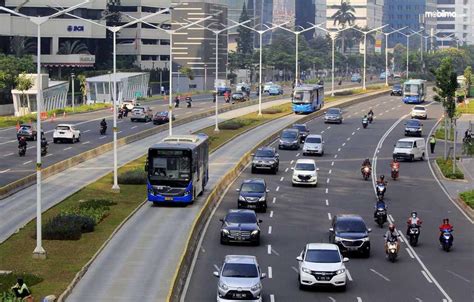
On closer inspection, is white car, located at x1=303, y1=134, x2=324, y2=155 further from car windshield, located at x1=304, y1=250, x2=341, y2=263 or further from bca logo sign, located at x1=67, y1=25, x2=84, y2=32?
bca logo sign, located at x1=67, y1=25, x2=84, y2=32

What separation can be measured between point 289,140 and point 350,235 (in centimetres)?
4315

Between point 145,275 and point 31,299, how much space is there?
6.88 metres

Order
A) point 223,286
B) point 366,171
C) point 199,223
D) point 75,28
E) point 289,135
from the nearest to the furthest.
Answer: point 223,286 → point 199,223 → point 366,171 → point 289,135 → point 75,28

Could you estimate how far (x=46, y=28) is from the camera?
178 metres

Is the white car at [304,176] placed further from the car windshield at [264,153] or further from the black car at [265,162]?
the car windshield at [264,153]

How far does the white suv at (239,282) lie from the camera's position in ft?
114

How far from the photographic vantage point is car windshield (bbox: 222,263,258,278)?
117ft

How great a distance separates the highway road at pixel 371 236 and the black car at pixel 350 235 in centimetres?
51

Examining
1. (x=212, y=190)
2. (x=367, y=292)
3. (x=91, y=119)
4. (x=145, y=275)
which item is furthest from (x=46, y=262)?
(x=91, y=119)

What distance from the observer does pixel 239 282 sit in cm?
3503

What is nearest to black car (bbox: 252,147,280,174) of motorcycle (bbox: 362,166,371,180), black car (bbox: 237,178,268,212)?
motorcycle (bbox: 362,166,371,180)

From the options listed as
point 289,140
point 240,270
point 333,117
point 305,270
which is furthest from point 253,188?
point 333,117

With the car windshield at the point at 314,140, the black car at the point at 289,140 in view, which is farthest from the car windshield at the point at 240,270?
the black car at the point at 289,140

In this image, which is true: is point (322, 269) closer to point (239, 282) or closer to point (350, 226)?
point (239, 282)
